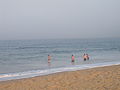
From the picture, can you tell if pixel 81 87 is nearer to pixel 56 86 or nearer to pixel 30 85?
pixel 56 86

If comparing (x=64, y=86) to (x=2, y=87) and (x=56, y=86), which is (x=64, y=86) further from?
(x=2, y=87)

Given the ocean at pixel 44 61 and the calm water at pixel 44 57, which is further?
the calm water at pixel 44 57

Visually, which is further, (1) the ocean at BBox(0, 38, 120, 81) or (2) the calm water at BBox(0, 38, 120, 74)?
(2) the calm water at BBox(0, 38, 120, 74)

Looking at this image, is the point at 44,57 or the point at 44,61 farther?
the point at 44,57

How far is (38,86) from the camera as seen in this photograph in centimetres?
892

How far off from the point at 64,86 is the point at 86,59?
705 inches

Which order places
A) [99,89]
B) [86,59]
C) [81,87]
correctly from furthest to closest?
[86,59], [81,87], [99,89]

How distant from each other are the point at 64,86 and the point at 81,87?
0.81m

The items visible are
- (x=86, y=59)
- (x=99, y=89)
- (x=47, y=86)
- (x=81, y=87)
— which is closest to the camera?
(x=99, y=89)

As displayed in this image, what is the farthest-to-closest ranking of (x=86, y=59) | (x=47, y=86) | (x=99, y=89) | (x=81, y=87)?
(x=86, y=59) → (x=47, y=86) → (x=81, y=87) → (x=99, y=89)

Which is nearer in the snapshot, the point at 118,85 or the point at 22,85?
the point at 118,85

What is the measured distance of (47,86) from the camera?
8742 millimetres

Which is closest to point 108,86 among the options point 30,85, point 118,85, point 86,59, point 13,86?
point 118,85

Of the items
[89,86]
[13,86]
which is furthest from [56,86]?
[13,86]
